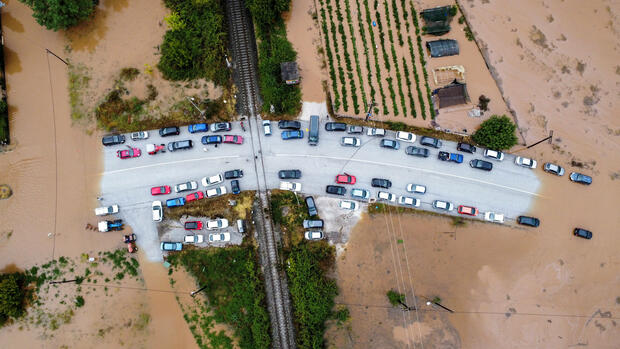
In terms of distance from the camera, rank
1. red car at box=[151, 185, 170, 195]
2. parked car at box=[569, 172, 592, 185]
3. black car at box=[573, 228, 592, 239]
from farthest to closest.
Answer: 1. parked car at box=[569, 172, 592, 185]
2. black car at box=[573, 228, 592, 239]
3. red car at box=[151, 185, 170, 195]

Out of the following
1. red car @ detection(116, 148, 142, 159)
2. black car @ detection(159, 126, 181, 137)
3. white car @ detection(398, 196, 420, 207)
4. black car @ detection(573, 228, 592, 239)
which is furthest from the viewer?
black car @ detection(159, 126, 181, 137)

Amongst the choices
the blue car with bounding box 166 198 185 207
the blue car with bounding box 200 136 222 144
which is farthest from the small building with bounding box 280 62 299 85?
the blue car with bounding box 166 198 185 207

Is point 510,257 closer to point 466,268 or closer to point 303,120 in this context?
point 466,268

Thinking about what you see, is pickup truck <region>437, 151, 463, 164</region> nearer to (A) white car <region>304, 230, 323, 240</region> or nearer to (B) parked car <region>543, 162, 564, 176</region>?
(B) parked car <region>543, 162, 564, 176</region>

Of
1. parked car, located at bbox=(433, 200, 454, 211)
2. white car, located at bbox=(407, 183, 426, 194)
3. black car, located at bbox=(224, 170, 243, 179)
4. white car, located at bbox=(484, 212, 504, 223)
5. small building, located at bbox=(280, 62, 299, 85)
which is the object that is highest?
small building, located at bbox=(280, 62, 299, 85)

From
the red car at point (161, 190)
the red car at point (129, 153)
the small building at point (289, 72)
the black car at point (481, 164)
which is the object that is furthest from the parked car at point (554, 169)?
the red car at point (129, 153)

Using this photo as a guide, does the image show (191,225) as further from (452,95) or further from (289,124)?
(452,95)

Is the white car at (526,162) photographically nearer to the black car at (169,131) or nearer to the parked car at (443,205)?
the parked car at (443,205)

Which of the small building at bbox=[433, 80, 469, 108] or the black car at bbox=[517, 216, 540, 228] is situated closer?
the black car at bbox=[517, 216, 540, 228]
